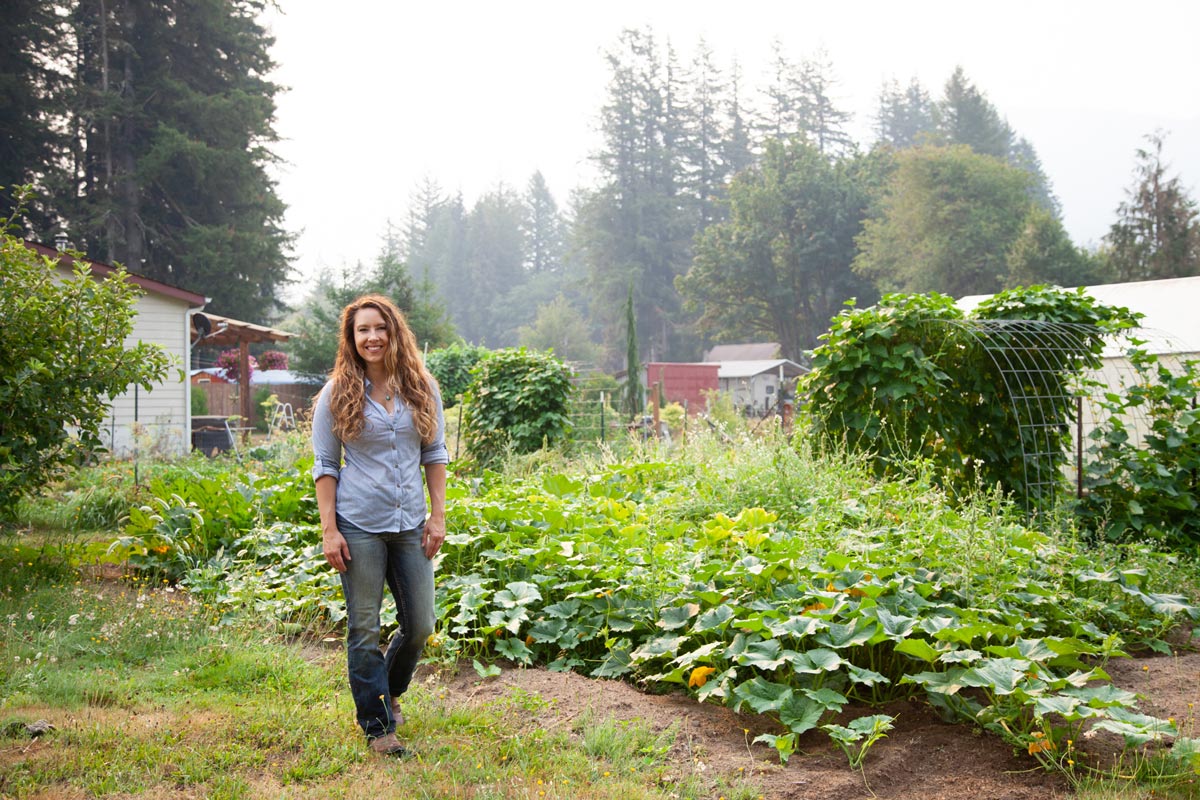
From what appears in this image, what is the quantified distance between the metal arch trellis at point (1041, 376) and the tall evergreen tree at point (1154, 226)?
2695 cm

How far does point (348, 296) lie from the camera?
91.7 feet

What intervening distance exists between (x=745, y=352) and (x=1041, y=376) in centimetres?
3843

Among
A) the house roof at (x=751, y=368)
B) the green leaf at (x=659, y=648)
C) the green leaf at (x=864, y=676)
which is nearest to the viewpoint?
the green leaf at (x=864, y=676)

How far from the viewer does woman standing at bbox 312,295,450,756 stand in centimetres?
305

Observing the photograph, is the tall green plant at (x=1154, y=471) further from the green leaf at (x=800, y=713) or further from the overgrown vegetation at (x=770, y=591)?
the green leaf at (x=800, y=713)

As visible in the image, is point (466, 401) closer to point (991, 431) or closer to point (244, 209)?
point (991, 431)

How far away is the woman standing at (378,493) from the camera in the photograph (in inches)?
120

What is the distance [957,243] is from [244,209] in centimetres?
2895

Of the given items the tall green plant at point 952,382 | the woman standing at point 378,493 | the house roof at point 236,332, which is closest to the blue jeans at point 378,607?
the woman standing at point 378,493

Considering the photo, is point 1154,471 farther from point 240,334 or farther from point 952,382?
point 240,334

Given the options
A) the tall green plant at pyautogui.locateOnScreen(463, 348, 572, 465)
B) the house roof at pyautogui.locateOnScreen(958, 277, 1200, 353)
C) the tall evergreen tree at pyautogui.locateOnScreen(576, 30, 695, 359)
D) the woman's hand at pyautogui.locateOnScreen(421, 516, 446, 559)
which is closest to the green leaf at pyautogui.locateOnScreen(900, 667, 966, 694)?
the woman's hand at pyautogui.locateOnScreen(421, 516, 446, 559)

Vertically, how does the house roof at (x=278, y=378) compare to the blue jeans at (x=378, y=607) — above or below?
above

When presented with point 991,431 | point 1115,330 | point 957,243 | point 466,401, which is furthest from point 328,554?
point 957,243

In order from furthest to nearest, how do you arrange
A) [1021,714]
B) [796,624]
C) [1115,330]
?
[1115,330] < [796,624] < [1021,714]
